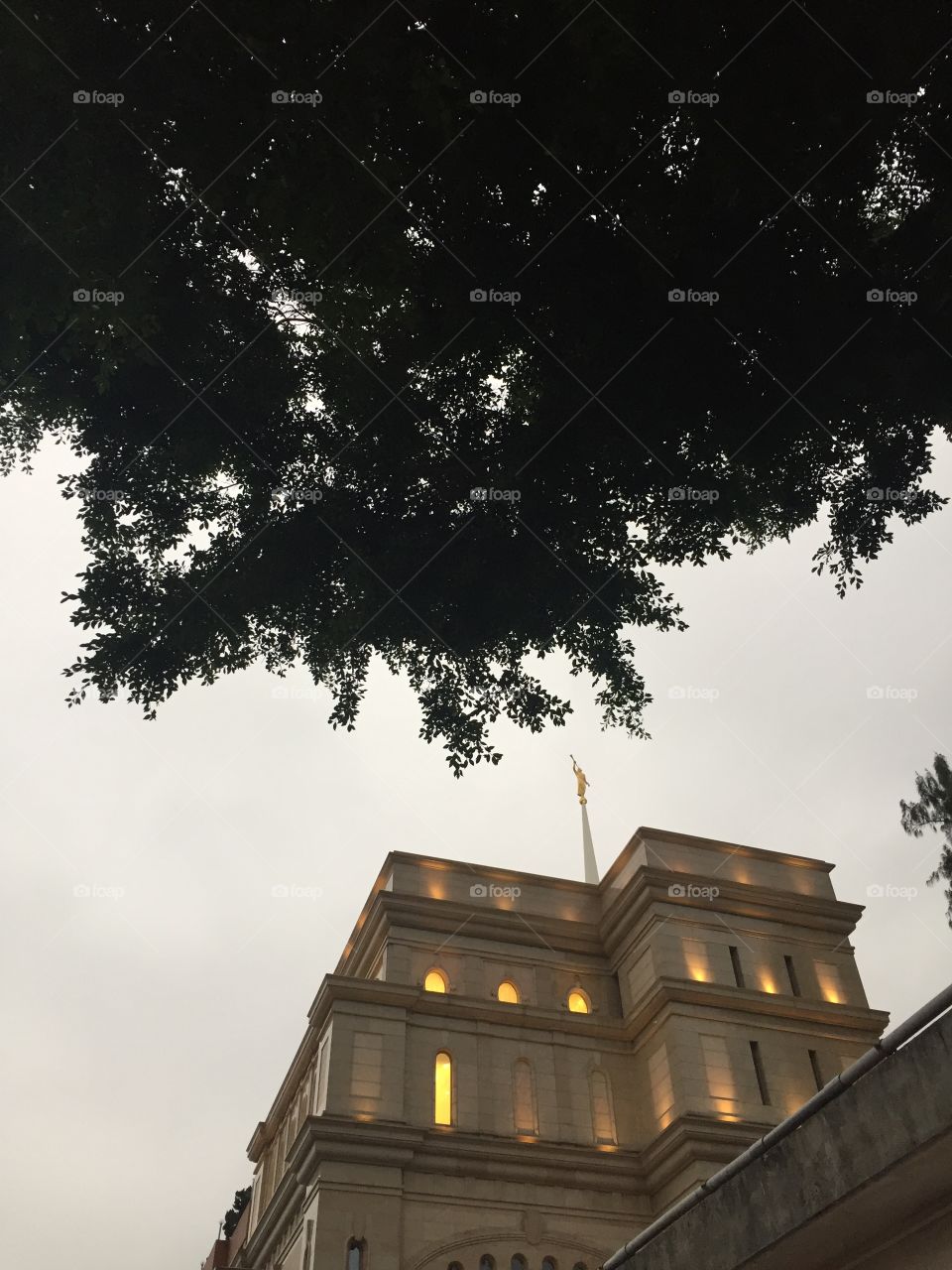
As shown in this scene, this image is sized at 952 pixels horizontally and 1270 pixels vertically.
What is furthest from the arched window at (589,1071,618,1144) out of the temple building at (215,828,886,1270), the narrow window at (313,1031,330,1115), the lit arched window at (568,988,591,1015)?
the narrow window at (313,1031,330,1115)

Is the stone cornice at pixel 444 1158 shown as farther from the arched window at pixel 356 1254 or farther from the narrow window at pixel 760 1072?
the narrow window at pixel 760 1072

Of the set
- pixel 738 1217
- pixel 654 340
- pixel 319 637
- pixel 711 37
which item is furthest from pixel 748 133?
pixel 738 1217

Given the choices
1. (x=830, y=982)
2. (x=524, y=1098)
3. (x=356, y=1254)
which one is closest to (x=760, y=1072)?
(x=830, y=982)

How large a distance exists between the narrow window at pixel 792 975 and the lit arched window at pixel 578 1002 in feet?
22.3

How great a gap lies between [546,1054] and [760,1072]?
649 centimetres

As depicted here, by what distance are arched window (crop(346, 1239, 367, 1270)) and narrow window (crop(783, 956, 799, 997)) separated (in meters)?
16.0

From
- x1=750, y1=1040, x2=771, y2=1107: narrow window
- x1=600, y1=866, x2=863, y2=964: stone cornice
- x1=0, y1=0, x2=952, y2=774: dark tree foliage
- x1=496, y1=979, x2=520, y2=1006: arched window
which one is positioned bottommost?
A: x1=0, y1=0, x2=952, y2=774: dark tree foliage

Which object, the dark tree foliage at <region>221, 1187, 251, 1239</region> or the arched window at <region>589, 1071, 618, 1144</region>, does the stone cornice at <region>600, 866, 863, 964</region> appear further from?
the dark tree foliage at <region>221, 1187, 251, 1239</region>

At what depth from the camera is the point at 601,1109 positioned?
29.6m

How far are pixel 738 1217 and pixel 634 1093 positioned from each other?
82.2ft

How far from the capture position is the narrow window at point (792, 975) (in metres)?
32.0

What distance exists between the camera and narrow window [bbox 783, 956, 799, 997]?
3200 cm

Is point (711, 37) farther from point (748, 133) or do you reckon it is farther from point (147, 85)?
point (147, 85)

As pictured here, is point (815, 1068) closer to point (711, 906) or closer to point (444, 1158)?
point (711, 906)
